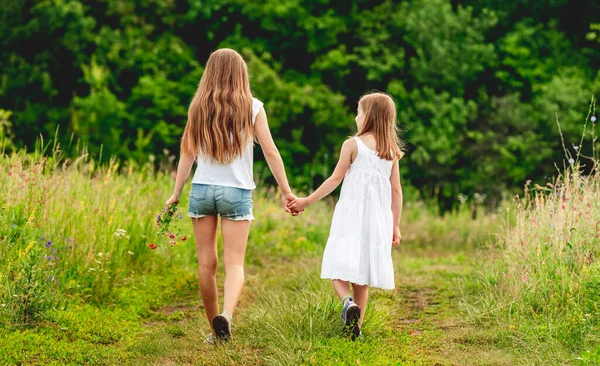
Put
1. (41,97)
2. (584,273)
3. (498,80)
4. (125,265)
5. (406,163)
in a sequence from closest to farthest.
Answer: (584,273)
(125,265)
(41,97)
(406,163)
(498,80)

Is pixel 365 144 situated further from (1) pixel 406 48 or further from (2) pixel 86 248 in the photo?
(1) pixel 406 48

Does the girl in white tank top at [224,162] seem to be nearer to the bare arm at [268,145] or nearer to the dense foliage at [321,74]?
the bare arm at [268,145]

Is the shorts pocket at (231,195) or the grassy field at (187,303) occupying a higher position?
the shorts pocket at (231,195)

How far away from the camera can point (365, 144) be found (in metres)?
5.14

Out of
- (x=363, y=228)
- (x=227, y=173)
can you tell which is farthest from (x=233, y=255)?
(x=363, y=228)

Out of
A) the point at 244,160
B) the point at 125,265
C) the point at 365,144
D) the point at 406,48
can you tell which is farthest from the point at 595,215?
the point at 406,48

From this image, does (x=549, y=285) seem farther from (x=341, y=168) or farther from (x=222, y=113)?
(x=222, y=113)

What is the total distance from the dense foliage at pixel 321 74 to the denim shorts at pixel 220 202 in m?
14.2

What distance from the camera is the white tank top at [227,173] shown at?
16.0ft

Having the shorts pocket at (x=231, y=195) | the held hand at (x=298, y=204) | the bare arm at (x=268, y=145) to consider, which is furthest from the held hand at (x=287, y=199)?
the shorts pocket at (x=231, y=195)

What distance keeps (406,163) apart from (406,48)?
3.88 metres

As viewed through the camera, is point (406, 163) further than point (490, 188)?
Yes

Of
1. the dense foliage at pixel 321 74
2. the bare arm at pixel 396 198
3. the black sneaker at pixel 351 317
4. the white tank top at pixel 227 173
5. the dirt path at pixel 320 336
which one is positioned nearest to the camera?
the dirt path at pixel 320 336

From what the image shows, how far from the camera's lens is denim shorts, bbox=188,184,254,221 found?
15.9 ft
